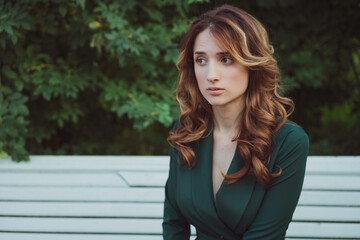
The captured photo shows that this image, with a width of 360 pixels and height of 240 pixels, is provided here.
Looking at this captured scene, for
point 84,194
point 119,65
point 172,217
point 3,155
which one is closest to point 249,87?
point 172,217

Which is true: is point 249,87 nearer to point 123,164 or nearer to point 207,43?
point 207,43

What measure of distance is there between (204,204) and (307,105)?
3682mm

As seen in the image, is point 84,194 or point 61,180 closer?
point 84,194

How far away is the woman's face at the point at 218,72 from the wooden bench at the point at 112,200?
1110 mm

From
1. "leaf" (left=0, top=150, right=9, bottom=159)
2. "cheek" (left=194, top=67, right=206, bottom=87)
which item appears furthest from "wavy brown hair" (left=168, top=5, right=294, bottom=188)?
"leaf" (left=0, top=150, right=9, bottom=159)

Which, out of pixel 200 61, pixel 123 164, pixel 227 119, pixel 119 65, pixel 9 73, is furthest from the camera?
pixel 119 65

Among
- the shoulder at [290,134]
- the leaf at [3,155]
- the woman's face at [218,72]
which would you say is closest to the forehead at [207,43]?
the woman's face at [218,72]

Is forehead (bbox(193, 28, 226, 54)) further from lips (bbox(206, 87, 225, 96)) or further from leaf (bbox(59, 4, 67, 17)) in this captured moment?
leaf (bbox(59, 4, 67, 17))

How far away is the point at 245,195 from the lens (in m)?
1.73

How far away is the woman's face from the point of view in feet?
5.53

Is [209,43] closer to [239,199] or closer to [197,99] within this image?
[197,99]

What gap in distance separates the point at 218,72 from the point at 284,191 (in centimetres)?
58

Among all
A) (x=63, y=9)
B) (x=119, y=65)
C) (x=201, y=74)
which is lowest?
(x=119, y=65)

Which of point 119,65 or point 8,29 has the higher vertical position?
point 8,29
